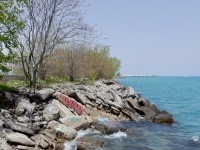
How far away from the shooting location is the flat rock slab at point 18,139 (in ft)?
23.6

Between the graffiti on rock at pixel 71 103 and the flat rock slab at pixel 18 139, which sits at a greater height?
the graffiti on rock at pixel 71 103

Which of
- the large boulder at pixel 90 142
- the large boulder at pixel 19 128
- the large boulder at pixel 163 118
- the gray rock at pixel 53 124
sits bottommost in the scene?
the large boulder at pixel 163 118

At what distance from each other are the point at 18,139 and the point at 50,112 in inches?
117

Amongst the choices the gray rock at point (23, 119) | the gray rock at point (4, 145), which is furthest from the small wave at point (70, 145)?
the gray rock at point (23, 119)

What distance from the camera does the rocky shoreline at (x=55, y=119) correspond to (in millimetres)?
7633

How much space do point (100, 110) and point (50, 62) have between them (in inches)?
534

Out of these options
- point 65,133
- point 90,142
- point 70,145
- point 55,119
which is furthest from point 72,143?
point 55,119

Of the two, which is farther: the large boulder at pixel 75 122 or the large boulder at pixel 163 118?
the large boulder at pixel 163 118

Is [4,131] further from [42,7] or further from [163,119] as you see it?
[163,119]

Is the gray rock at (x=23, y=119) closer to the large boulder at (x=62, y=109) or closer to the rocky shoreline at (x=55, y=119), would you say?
the rocky shoreline at (x=55, y=119)

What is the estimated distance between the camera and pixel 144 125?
13.4 metres

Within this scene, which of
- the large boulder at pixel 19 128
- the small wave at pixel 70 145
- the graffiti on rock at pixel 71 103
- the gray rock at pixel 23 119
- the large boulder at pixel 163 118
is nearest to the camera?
the small wave at pixel 70 145

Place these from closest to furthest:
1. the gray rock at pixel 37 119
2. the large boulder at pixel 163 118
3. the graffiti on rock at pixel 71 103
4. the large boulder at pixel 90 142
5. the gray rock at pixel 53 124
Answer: the large boulder at pixel 90 142, the gray rock at pixel 53 124, the gray rock at pixel 37 119, the graffiti on rock at pixel 71 103, the large boulder at pixel 163 118

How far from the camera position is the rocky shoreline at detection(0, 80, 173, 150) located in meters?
7.63
